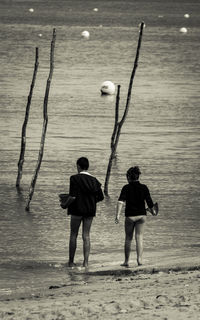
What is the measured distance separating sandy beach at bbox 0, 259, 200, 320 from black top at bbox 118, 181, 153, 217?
94cm

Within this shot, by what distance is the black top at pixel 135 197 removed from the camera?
52.1ft

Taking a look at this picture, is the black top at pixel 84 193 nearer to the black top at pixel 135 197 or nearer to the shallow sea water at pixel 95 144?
the black top at pixel 135 197

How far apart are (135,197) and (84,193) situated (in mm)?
773

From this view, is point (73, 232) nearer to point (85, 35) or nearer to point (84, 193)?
point (84, 193)

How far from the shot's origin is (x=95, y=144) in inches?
1475

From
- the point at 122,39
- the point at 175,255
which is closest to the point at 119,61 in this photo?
the point at 122,39

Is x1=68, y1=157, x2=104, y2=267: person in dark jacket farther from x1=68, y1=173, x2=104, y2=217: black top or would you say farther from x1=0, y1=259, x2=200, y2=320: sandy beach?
x1=0, y1=259, x2=200, y2=320: sandy beach

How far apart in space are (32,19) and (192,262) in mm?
129318

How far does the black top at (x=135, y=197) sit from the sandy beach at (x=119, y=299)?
94 centimetres

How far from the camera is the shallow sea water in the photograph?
21359 mm

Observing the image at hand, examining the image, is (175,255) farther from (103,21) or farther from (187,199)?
(103,21)

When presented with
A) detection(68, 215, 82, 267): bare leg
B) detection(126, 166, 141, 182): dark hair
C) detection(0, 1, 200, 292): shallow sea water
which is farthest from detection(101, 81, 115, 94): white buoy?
detection(126, 166, 141, 182): dark hair

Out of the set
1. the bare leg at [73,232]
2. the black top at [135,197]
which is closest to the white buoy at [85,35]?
the bare leg at [73,232]

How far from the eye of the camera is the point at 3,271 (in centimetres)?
1788
